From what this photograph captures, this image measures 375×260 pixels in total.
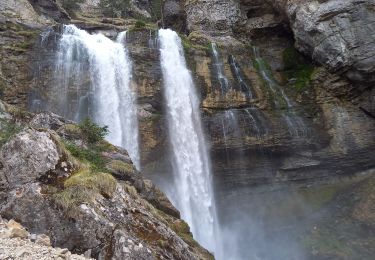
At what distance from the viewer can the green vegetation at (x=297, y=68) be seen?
A: 25.9 metres

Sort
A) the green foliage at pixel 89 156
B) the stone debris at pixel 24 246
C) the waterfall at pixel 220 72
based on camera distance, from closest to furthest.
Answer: the stone debris at pixel 24 246
the green foliage at pixel 89 156
the waterfall at pixel 220 72

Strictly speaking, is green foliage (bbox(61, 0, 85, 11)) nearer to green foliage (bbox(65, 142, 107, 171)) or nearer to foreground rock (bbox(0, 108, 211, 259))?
green foliage (bbox(65, 142, 107, 171))

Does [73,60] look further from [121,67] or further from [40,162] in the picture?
[40,162]

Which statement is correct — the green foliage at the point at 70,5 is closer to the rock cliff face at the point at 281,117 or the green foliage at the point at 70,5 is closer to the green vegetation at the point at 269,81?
the rock cliff face at the point at 281,117

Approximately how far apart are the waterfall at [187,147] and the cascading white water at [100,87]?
219 centimetres

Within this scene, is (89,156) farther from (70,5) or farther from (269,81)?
(70,5)

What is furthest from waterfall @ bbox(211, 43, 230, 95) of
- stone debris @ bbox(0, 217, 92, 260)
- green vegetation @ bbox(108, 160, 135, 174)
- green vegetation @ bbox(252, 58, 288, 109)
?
stone debris @ bbox(0, 217, 92, 260)

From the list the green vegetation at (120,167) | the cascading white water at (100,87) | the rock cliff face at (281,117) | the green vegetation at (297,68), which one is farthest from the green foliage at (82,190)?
the green vegetation at (297,68)

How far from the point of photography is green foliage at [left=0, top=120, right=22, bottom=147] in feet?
36.6

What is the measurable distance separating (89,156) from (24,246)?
507cm

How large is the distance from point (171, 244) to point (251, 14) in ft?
81.6

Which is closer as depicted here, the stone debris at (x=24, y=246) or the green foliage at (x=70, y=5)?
the stone debris at (x=24, y=246)

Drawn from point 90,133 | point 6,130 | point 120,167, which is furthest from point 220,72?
point 6,130

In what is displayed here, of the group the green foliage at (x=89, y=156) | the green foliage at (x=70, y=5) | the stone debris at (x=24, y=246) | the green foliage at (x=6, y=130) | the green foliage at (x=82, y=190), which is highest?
the green foliage at (x=70, y=5)
